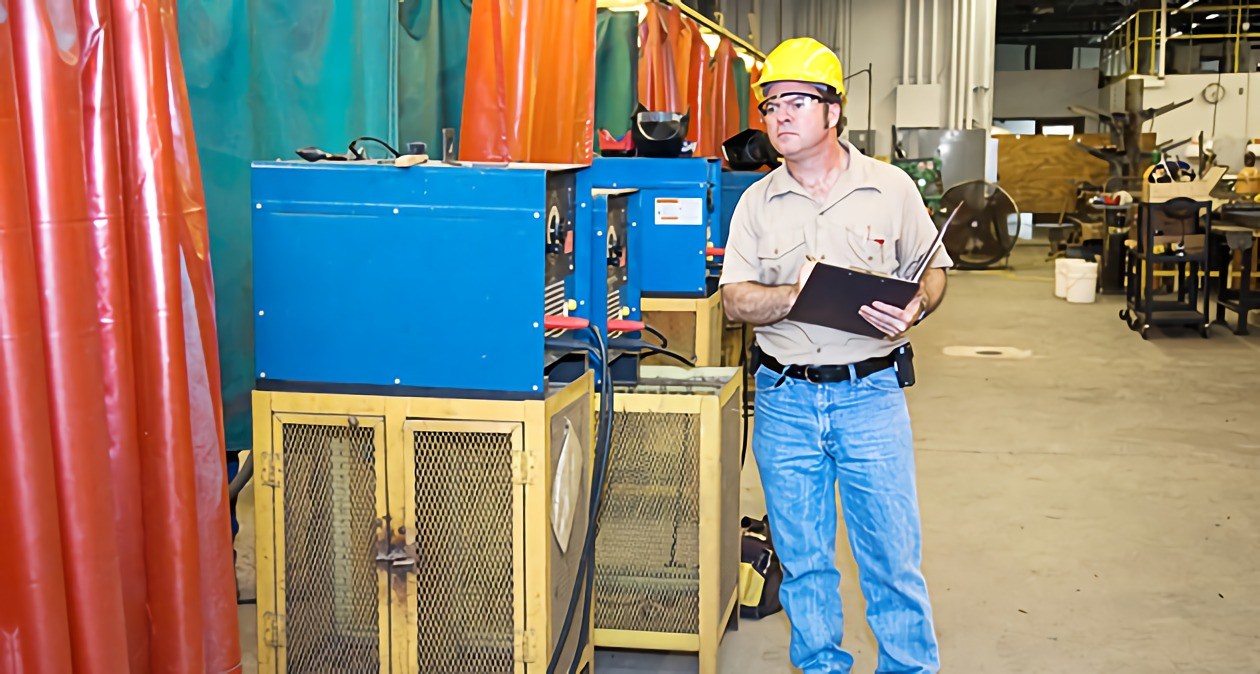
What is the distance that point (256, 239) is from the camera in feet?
7.83

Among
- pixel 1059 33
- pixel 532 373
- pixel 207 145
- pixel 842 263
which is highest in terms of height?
pixel 1059 33

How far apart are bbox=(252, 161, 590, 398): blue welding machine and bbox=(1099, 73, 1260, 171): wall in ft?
53.0

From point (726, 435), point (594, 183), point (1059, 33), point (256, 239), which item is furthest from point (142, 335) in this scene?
point (1059, 33)

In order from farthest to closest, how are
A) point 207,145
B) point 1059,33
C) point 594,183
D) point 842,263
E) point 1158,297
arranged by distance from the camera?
point 1059,33 < point 1158,297 < point 594,183 < point 207,145 < point 842,263

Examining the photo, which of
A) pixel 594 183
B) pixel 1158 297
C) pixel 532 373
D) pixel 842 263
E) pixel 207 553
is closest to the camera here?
pixel 207 553

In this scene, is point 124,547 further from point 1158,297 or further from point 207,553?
point 1158,297

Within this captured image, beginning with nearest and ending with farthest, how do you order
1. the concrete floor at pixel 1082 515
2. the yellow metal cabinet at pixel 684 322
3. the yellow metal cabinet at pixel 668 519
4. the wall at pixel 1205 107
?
the yellow metal cabinet at pixel 668 519
the concrete floor at pixel 1082 515
the yellow metal cabinet at pixel 684 322
the wall at pixel 1205 107

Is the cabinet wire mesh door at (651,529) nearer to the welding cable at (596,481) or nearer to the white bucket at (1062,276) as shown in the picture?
the welding cable at (596,481)

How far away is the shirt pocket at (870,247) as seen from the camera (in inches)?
105

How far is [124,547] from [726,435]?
5.14 feet

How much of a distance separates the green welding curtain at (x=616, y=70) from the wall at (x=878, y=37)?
882 cm

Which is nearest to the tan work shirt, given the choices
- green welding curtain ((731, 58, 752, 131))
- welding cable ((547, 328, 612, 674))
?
welding cable ((547, 328, 612, 674))

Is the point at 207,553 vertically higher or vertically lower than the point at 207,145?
lower

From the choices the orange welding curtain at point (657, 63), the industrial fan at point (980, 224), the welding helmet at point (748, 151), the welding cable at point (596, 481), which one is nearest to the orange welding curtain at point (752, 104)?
the industrial fan at point (980, 224)
